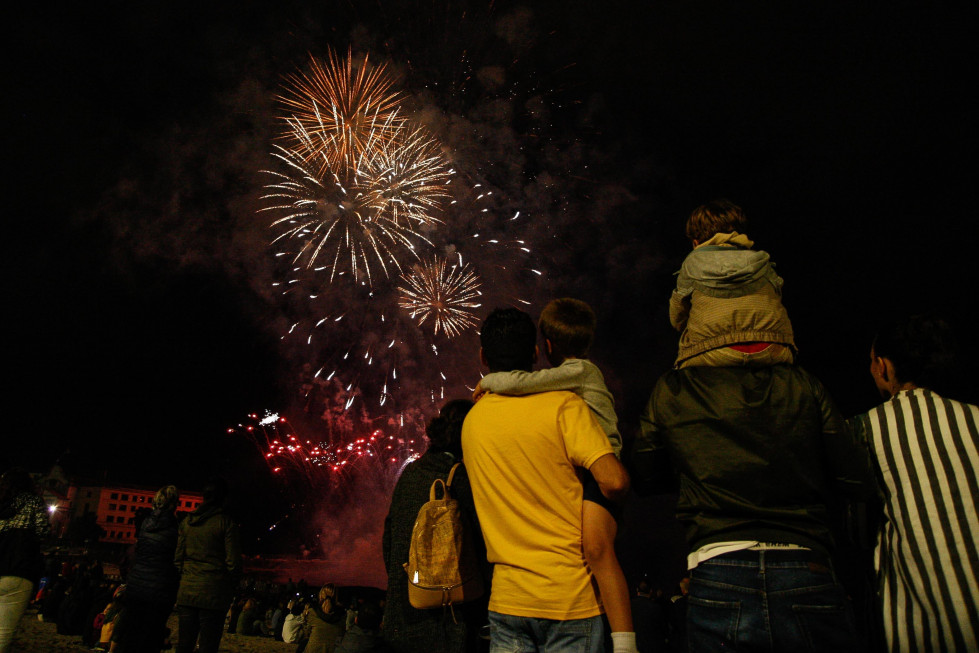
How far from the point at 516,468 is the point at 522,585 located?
461mm

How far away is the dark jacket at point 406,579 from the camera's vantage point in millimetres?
3066

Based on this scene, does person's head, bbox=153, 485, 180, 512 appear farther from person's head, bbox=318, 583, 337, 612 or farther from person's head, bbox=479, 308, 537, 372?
person's head, bbox=479, 308, 537, 372

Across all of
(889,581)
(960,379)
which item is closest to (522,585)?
(889,581)

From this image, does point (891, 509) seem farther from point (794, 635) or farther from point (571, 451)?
point (571, 451)

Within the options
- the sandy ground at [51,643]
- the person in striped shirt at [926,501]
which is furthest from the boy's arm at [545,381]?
the sandy ground at [51,643]

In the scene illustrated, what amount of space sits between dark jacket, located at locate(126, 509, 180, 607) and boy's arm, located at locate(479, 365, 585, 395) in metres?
5.22

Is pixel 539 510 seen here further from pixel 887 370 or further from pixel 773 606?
pixel 887 370

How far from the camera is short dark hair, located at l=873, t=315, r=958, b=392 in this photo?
8.41 ft

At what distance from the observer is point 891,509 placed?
2354mm

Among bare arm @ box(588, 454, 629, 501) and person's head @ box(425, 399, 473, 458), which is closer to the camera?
bare arm @ box(588, 454, 629, 501)

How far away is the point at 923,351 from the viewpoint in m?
2.59

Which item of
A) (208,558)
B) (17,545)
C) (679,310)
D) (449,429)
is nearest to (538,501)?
(679,310)

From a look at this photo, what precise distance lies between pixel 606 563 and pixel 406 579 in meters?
1.41

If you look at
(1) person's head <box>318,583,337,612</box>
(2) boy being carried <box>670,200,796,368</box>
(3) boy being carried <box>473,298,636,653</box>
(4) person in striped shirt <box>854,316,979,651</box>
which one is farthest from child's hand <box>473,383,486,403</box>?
(1) person's head <box>318,583,337,612</box>
